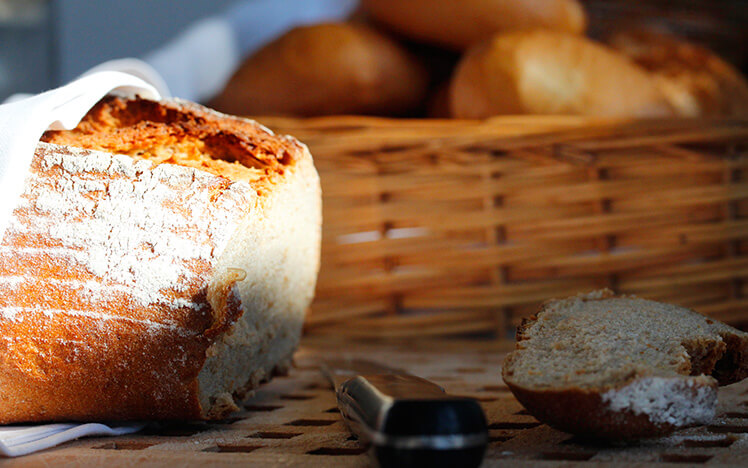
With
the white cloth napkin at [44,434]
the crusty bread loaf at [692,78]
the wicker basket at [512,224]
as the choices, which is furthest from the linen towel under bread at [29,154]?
the crusty bread loaf at [692,78]

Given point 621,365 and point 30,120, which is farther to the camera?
point 30,120

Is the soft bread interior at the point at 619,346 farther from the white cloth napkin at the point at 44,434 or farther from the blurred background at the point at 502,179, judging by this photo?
the blurred background at the point at 502,179

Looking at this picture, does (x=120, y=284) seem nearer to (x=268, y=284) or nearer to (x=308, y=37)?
(x=268, y=284)

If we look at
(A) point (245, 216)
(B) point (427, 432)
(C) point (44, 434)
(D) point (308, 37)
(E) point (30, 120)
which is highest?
(D) point (308, 37)

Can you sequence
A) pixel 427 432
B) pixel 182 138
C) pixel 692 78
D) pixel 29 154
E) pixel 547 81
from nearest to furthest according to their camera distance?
pixel 427 432 → pixel 29 154 → pixel 182 138 → pixel 547 81 → pixel 692 78

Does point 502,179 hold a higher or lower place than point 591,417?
higher

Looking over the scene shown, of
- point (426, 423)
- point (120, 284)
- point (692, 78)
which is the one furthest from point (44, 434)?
point (692, 78)
